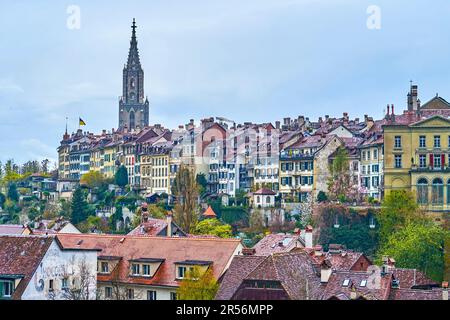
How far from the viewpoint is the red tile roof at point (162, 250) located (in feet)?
72.9

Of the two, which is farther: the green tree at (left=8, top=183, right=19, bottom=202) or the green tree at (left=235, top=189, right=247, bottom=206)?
the green tree at (left=8, top=183, right=19, bottom=202)

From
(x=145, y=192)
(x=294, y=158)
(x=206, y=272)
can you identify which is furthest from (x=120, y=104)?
(x=206, y=272)

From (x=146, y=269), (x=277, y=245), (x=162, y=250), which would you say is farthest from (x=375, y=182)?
(x=146, y=269)

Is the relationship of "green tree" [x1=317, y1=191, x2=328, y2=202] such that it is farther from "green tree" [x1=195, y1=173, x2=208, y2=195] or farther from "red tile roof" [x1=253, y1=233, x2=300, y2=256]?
"red tile roof" [x1=253, y1=233, x2=300, y2=256]

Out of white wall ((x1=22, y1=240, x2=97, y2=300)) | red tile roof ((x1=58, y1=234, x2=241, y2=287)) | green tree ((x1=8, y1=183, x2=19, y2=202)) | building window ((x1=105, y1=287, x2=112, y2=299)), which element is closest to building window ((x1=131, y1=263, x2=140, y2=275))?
red tile roof ((x1=58, y1=234, x2=241, y2=287))

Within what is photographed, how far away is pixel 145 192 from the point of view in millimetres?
59875

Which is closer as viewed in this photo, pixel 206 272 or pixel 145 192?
pixel 206 272

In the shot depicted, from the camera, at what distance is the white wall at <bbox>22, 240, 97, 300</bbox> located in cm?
1802

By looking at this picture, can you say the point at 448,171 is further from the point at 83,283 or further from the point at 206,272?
the point at 83,283

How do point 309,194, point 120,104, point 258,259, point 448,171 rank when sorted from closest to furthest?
point 258,259 < point 448,171 < point 309,194 < point 120,104

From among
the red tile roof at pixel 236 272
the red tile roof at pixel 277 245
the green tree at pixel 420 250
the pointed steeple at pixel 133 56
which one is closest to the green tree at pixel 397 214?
the green tree at pixel 420 250

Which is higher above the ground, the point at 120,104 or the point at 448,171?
the point at 120,104

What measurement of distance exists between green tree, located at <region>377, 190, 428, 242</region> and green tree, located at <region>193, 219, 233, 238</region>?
20.6 feet
